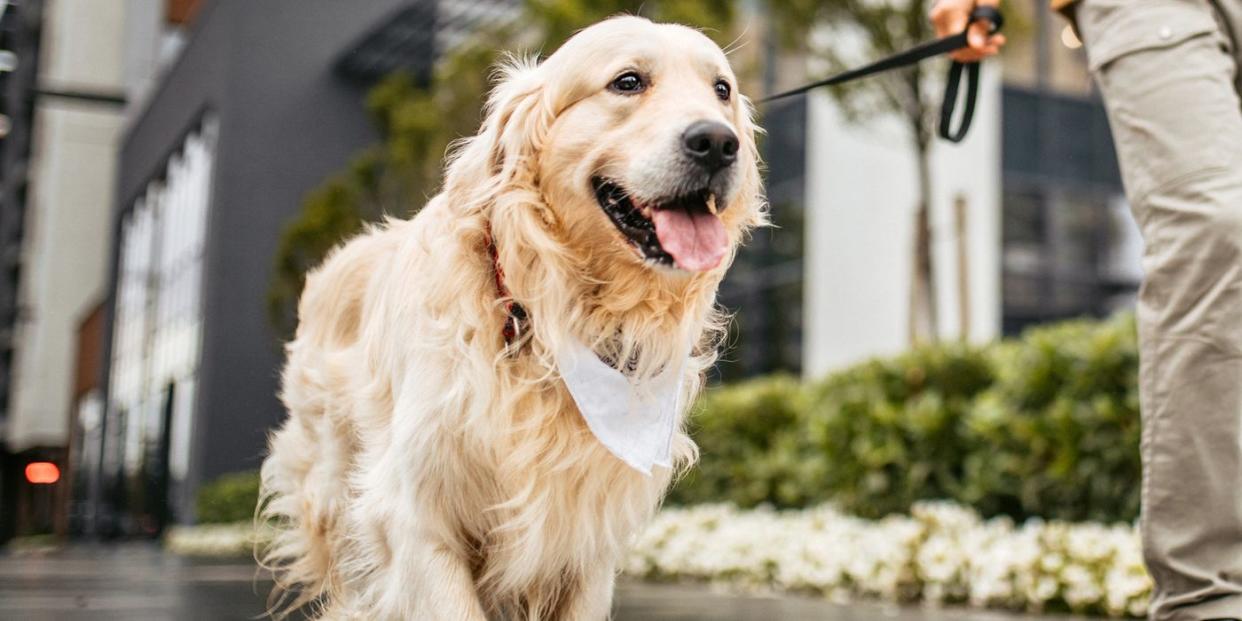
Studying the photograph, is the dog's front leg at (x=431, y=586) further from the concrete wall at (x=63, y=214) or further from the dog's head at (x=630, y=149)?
the concrete wall at (x=63, y=214)

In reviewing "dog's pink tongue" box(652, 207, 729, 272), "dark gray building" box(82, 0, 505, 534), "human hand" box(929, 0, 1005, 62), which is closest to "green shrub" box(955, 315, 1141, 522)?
"human hand" box(929, 0, 1005, 62)

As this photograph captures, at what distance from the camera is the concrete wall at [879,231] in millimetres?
17391

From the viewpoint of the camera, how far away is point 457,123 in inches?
591

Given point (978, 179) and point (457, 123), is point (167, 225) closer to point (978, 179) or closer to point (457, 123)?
point (457, 123)

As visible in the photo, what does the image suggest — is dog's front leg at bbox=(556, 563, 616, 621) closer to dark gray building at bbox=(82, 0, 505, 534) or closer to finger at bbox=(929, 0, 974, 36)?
finger at bbox=(929, 0, 974, 36)

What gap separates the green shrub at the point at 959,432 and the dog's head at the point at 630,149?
3797 mm

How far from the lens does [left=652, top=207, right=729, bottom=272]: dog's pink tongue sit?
2637 mm

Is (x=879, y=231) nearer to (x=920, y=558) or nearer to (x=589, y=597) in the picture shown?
(x=920, y=558)

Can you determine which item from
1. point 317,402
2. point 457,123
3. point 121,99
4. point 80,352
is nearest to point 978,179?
point 457,123

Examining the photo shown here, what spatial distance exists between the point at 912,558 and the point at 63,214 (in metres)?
39.9

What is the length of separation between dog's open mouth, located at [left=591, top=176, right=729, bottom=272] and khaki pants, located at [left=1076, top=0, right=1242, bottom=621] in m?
0.93

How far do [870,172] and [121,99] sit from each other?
10247 millimetres

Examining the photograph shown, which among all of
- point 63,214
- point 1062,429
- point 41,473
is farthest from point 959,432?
point 63,214

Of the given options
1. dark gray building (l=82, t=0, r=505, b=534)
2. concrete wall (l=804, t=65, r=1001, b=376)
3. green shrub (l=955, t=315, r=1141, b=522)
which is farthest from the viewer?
dark gray building (l=82, t=0, r=505, b=534)
